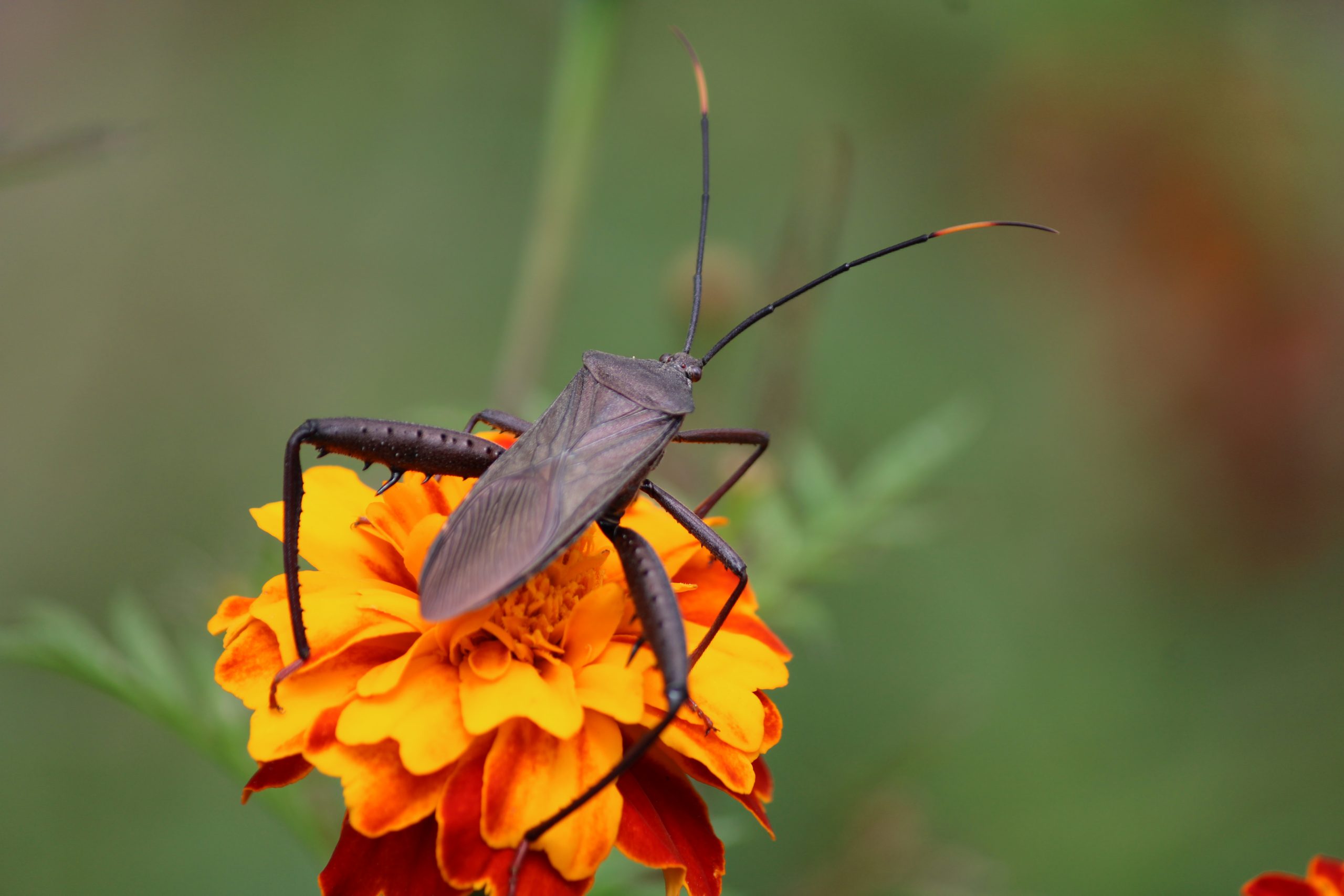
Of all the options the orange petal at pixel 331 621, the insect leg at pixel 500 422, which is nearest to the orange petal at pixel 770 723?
the orange petal at pixel 331 621

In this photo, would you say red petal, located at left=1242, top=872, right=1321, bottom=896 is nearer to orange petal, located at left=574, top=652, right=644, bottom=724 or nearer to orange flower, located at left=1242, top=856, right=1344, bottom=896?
orange flower, located at left=1242, top=856, right=1344, bottom=896

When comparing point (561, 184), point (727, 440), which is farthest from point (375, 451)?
point (561, 184)

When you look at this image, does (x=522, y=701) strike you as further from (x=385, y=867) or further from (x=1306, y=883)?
(x=1306, y=883)

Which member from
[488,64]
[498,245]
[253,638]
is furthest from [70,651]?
[488,64]

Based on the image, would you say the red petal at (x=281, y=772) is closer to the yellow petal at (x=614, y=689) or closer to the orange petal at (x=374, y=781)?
the orange petal at (x=374, y=781)

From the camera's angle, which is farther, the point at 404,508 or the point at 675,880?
the point at 404,508

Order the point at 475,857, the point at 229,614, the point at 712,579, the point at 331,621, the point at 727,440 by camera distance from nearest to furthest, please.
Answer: the point at 475,857 < the point at 331,621 < the point at 229,614 < the point at 712,579 < the point at 727,440

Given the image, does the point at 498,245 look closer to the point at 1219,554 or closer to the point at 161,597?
the point at 161,597

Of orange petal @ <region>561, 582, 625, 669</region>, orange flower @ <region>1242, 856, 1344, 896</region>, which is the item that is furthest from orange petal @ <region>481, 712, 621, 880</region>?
orange flower @ <region>1242, 856, 1344, 896</region>
